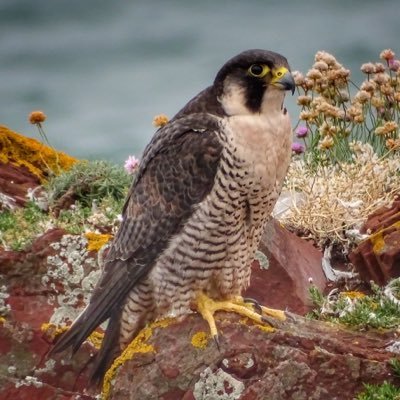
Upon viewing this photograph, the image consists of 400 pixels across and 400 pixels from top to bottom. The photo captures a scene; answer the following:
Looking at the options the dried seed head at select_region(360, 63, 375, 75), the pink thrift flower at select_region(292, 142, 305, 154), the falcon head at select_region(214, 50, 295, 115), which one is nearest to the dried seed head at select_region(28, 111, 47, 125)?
the pink thrift flower at select_region(292, 142, 305, 154)

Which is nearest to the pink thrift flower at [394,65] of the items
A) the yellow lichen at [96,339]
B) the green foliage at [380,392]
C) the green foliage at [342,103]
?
the green foliage at [342,103]

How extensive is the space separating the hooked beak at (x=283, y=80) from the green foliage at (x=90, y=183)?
12.1ft

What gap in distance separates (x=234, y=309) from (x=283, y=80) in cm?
116

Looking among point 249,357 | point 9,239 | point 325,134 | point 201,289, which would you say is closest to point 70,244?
point 9,239

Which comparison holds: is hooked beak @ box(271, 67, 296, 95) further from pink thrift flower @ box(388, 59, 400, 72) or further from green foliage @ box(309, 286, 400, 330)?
pink thrift flower @ box(388, 59, 400, 72)

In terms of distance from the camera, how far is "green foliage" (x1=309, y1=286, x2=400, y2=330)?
645 centimetres

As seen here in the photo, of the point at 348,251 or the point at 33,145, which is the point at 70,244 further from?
the point at 33,145

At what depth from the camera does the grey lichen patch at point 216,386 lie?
19.5 feet

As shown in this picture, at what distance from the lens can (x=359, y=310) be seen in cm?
655

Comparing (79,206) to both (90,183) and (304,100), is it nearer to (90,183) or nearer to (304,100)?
(90,183)

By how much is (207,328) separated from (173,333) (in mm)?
170

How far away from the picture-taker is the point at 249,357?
19.6 feet

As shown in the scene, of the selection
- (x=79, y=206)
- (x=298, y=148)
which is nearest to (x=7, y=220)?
(x=79, y=206)

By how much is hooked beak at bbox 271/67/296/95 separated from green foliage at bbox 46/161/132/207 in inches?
145
